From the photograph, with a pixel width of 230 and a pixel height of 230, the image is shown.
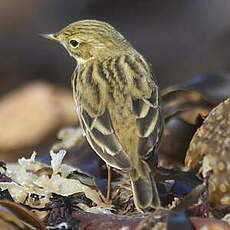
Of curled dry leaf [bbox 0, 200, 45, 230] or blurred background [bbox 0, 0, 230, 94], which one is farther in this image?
blurred background [bbox 0, 0, 230, 94]

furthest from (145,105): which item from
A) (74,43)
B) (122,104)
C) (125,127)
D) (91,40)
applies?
(74,43)

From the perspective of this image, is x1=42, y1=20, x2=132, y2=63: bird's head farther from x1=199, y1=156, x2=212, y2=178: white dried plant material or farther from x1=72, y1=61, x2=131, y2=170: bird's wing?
x1=199, y1=156, x2=212, y2=178: white dried plant material

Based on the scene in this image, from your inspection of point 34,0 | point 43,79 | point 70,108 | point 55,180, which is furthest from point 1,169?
point 34,0

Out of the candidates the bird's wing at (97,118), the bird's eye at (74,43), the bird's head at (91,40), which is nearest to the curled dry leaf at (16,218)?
the bird's wing at (97,118)

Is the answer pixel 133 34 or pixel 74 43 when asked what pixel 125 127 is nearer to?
pixel 74 43

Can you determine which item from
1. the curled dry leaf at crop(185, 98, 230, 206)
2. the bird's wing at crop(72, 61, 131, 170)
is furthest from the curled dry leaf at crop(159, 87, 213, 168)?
the curled dry leaf at crop(185, 98, 230, 206)

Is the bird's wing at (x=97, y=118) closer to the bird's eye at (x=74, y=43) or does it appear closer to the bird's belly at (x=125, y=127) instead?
the bird's belly at (x=125, y=127)

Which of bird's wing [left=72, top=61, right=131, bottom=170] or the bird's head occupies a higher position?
the bird's head
